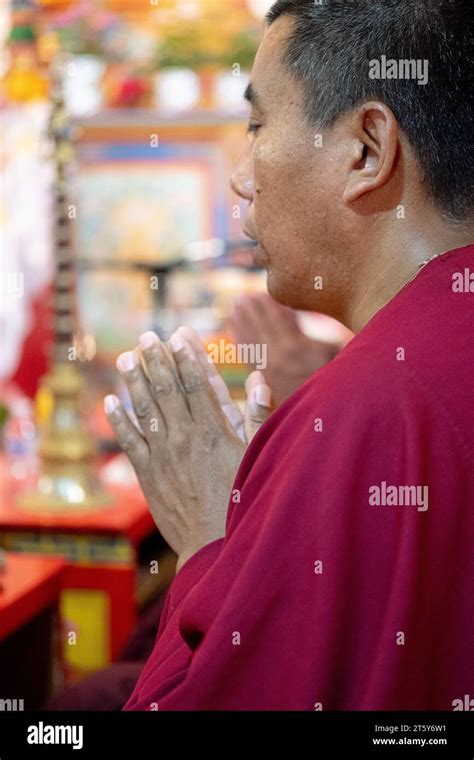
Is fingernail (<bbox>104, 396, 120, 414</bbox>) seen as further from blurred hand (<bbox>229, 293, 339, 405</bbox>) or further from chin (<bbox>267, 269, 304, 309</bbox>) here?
blurred hand (<bbox>229, 293, 339, 405</bbox>)

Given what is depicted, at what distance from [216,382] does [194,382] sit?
5cm

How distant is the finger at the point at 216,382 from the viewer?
1.29 m

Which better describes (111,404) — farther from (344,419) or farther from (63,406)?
(63,406)

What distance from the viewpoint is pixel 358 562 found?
0.97 metres

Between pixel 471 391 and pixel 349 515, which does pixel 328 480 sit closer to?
pixel 349 515

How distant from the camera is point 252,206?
1230 mm

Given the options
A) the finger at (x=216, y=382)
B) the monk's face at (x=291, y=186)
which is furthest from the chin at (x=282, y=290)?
the finger at (x=216, y=382)

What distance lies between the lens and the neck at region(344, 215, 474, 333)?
112 cm

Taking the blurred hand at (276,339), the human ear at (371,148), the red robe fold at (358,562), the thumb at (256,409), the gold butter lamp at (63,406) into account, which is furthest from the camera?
the gold butter lamp at (63,406)

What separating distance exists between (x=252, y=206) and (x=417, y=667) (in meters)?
0.51

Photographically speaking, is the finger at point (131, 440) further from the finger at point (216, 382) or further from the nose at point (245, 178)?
the nose at point (245, 178)

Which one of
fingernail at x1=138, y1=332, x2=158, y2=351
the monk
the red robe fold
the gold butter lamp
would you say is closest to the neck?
the monk
